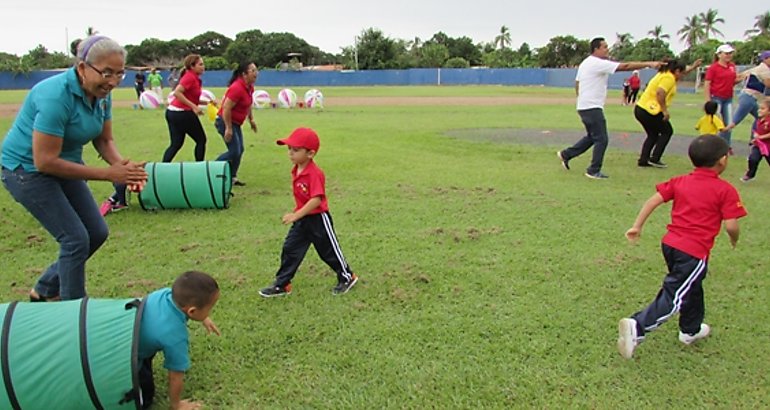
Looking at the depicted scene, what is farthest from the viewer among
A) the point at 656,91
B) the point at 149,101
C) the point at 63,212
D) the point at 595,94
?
the point at 149,101

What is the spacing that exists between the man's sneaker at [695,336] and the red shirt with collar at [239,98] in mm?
6119

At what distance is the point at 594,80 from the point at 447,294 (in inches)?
223

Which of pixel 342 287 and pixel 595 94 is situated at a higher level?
pixel 595 94

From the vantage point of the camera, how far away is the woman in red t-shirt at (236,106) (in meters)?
7.91

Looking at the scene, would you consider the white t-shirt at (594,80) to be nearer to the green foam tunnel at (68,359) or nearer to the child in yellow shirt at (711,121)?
the child in yellow shirt at (711,121)

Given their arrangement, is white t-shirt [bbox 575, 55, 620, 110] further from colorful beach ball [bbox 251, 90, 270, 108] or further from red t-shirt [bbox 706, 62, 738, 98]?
colorful beach ball [bbox 251, 90, 270, 108]

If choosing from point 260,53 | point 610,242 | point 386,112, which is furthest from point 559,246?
point 260,53

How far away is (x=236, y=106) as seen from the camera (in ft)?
26.3

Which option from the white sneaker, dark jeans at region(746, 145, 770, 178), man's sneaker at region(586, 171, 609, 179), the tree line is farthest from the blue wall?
the white sneaker

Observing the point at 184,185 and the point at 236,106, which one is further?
the point at 236,106

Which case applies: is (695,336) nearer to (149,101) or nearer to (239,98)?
(239,98)


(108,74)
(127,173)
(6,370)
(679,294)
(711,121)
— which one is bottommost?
(679,294)

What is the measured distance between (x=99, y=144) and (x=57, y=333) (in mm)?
1714

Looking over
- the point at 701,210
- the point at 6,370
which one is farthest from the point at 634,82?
the point at 6,370
